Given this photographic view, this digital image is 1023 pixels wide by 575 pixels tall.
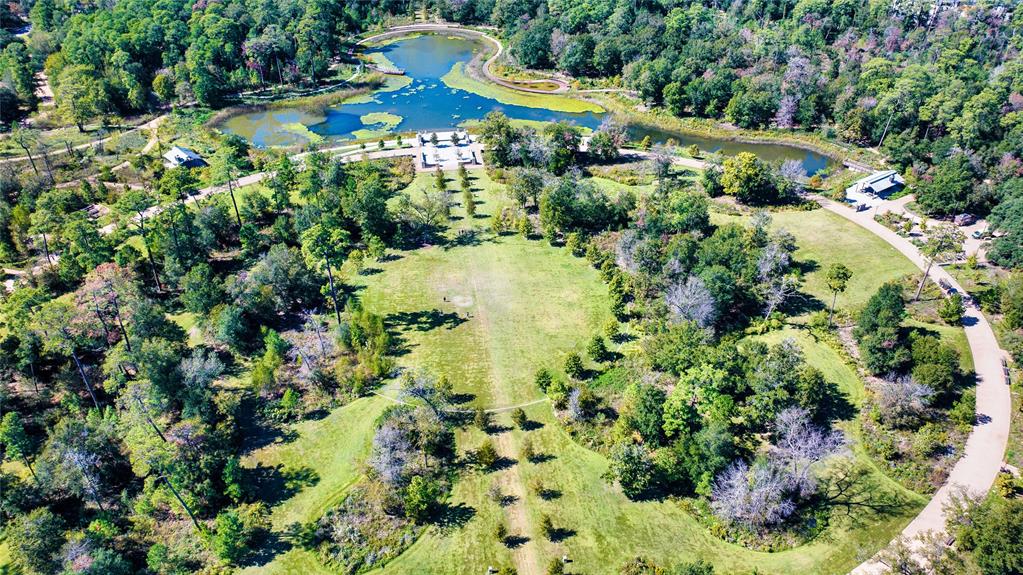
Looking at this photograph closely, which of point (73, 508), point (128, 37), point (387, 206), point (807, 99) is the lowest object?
point (73, 508)

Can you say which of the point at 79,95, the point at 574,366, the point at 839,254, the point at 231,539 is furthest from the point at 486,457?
the point at 79,95

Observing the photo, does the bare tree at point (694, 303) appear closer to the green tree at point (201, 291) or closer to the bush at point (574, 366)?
the bush at point (574, 366)

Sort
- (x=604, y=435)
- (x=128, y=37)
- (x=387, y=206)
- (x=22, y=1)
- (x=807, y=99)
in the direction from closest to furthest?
(x=604, y=435) → (x=387, y=206) → (x=807, y=99) → (x=128, y=37) → (x=22, y=1)

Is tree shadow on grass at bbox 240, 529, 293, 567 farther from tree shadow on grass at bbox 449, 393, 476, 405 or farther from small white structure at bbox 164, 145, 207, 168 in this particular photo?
small white structure at bbox 164, 145, 207, 168

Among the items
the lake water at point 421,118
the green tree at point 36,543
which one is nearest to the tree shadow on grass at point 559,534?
the green tree at point 36,543

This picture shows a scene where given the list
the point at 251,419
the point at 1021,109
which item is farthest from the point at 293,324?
the point at 1021,109

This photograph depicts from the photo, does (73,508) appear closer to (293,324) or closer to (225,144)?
(293,324)

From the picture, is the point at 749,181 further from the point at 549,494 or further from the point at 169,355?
the point at 169,355
